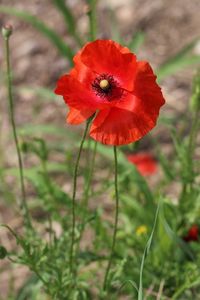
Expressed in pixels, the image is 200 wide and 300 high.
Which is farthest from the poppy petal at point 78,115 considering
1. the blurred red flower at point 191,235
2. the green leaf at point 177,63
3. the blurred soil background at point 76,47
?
the blurred soil background at point 76,47

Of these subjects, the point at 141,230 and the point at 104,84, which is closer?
the point at 104,84

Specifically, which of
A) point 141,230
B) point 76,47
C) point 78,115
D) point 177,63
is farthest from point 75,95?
point 76,47

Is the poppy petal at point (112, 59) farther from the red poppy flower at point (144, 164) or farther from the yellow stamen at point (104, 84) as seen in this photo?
the red poppy flower at point (144, 164)

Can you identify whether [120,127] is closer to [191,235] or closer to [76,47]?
[191,235]

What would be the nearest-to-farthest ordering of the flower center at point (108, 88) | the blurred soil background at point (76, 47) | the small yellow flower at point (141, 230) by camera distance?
1. the flower center at point (108, 88)
2. the small yellow flower at point (141, 230)
3. the blurred soil background at point (76, 47)

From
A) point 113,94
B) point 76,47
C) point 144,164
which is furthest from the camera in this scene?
point 76,47

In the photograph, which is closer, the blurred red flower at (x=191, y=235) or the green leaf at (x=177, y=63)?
the blurred red flower at (x=191, y=235)

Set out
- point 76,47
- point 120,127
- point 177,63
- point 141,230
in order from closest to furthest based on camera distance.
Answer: point 120,127, point 141,230, point 177,63, point 76,47
